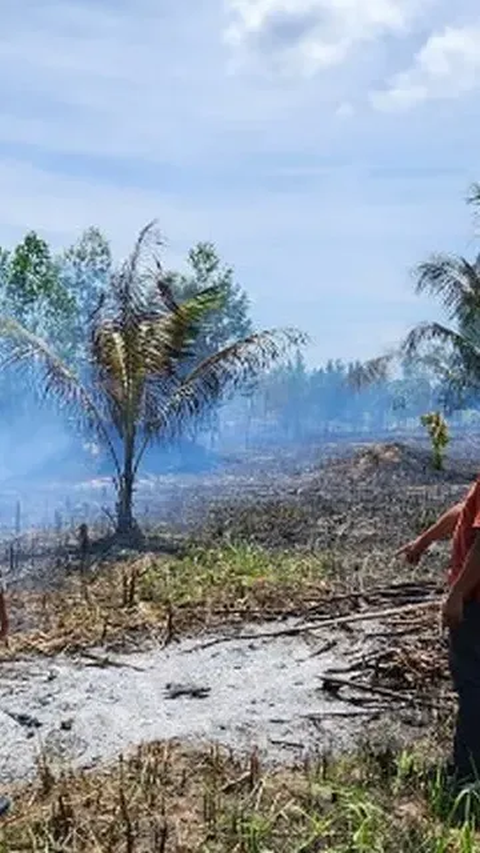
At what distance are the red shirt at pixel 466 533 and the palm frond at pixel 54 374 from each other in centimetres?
1033

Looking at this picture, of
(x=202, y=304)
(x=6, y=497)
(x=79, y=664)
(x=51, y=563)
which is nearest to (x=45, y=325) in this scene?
(x=6, y=497)

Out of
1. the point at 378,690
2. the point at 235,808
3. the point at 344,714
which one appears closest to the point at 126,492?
the point at 378,690

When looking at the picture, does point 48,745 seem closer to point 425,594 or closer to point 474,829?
point 474,829

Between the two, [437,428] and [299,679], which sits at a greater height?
[437,428]

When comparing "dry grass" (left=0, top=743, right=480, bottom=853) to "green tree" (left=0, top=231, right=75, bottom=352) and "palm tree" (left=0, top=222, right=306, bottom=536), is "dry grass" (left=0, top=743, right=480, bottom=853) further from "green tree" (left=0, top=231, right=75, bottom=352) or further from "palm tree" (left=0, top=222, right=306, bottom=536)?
"green tree" (left=0, top=231, right=75, bottom=352)

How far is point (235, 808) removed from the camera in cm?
425

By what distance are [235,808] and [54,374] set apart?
428 inches

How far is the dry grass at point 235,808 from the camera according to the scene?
13.2 feet

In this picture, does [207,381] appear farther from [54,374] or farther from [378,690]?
[378,690]

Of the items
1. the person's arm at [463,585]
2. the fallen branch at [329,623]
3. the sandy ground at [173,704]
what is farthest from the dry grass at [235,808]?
the fallen branch at [329,623]

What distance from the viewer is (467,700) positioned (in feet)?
15.0

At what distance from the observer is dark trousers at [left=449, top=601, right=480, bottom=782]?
4.51 meters

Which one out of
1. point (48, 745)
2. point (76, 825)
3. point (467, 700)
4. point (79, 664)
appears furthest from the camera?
point (79, 664)

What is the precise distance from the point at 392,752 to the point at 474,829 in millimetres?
780
